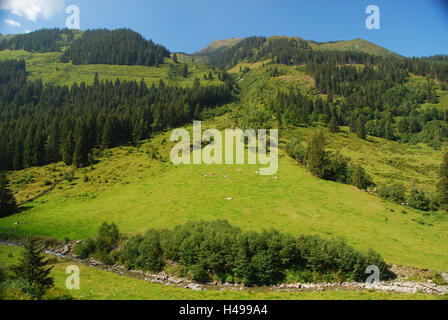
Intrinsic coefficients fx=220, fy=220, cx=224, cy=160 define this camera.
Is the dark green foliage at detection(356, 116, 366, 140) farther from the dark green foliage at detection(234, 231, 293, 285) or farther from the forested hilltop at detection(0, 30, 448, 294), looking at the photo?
the dark green foliage at detection(234, 231, 293, 285)

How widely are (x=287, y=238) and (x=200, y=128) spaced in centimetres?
8942

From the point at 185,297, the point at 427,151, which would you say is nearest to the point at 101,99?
the point at 185,297

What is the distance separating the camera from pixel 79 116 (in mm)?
114125

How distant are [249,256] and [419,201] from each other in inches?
1872

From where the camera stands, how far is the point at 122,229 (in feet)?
139

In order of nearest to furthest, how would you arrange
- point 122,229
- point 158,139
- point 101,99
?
point 122,229, point 158,139, point 101,99

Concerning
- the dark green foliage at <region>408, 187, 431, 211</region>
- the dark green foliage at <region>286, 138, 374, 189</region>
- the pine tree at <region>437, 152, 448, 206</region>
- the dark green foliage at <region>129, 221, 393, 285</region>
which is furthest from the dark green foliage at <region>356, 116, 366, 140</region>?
the dark green foliage at <region>129, 221, 393, 285</region>

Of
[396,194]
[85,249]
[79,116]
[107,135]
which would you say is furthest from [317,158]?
[79,116]

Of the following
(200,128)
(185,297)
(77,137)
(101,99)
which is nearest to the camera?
(185,297)

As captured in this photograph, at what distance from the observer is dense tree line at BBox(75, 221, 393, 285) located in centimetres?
2911

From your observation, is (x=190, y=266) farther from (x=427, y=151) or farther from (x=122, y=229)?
(x=427, y=151)

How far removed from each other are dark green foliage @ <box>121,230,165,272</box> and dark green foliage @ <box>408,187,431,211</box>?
57.3 meters

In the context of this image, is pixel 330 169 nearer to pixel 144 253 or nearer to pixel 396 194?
pixel 396 194

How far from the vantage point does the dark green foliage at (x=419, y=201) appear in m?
51.5
